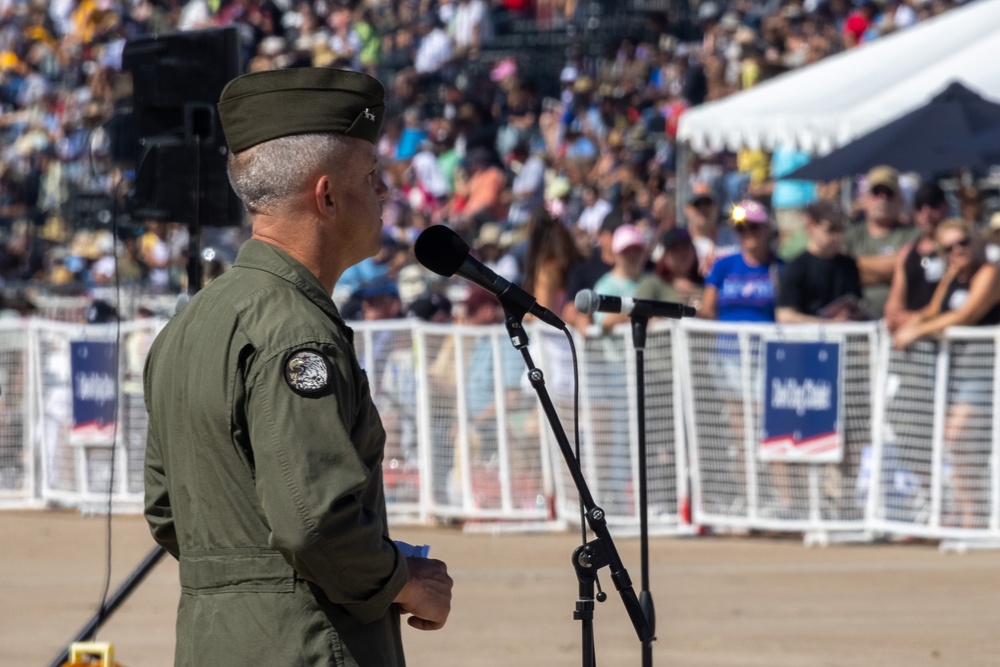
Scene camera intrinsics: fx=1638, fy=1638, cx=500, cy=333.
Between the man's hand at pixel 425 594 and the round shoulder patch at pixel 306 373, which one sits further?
the man's hand at pixel 425 594

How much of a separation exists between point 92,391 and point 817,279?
517 centimetres

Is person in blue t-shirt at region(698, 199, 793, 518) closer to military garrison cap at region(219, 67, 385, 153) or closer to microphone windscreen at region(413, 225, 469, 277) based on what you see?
microphone windscreen at region(413, 225, 469, 277)

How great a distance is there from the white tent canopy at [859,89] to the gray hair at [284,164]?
9309 millimetres

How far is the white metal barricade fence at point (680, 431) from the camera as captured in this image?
9320 mm

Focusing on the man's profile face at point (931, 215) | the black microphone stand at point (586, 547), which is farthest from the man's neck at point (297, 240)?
the man's profile face at point (931, 215)

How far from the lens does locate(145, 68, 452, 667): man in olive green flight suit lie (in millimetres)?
2793

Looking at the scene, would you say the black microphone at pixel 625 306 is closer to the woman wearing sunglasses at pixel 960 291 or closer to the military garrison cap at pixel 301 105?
the military garrison cap at pixel 301 105

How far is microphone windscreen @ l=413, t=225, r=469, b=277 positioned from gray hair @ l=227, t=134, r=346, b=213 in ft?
2.00

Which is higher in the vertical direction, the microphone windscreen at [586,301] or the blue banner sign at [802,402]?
the microphone windscreen at [586,301]

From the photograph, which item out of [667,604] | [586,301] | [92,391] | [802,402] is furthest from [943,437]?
[92,391]

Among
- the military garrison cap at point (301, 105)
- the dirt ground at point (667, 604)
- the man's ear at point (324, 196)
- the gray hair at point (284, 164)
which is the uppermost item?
the military garrison cap at point (301, 105)

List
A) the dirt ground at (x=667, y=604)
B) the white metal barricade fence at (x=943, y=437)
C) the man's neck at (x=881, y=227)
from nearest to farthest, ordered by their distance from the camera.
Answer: the dirt ground at (x=667, y=604), the white metal barricade fence at (x=943, y=437), the man's neck at (x=881, y=227)

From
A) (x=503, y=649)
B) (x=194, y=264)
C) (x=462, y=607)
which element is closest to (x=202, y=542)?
(x=194, y=264)

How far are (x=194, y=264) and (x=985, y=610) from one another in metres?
4.18
